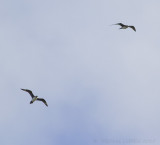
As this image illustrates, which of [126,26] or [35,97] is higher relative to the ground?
[126,26]

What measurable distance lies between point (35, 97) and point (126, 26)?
27.5 metres

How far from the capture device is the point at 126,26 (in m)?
144

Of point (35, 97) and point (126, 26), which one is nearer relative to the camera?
point (35, 97)

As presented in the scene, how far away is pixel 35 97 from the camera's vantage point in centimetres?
13112
